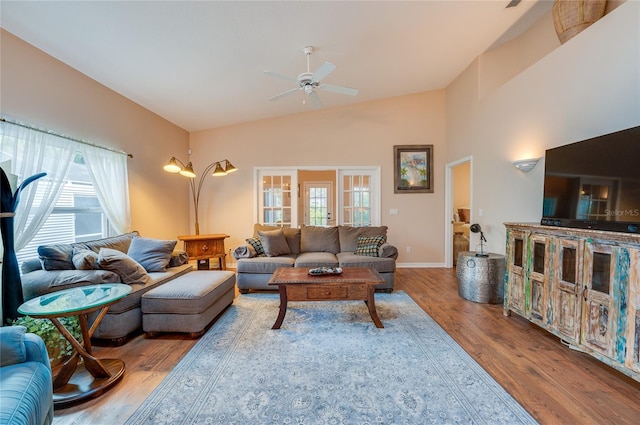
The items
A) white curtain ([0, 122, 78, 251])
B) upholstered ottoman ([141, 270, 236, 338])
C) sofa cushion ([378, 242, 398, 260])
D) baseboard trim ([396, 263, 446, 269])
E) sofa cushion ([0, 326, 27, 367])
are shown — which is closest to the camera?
sofa cushion ([0, 326, 27, 367])

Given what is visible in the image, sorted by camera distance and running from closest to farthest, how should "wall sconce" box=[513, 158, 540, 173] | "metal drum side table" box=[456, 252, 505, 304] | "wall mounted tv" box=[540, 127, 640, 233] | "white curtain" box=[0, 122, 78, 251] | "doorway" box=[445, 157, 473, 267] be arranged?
"wall mounted tv" box=[540, 127, 640, 233]
"white curtain" box=[0, 122, 78, 251]
"wall sconce" box=[513, 158, 540, 173]
"metal drum side table" box=[456, 252, 505, 304]
"doorway" box=[445, 157, 473, 267]

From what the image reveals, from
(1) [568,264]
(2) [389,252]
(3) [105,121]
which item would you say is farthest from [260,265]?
(1) [568,264]

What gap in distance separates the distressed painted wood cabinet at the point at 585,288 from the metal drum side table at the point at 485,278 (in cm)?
52

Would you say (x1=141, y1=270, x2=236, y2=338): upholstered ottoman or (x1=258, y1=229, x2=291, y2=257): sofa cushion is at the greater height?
(x1=258, y1=229, x2=291, y2=257): sofa cushion

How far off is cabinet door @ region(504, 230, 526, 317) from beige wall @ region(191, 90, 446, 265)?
7.56 feet

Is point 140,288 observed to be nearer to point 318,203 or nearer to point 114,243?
point 114,243

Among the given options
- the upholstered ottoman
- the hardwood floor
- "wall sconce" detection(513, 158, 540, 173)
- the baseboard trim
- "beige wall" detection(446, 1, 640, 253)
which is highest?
"beige wall" detection(446, 1, 640, 253)

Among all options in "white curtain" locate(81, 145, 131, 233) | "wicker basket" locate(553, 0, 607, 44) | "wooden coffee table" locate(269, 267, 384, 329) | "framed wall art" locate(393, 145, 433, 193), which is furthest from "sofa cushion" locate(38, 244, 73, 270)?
"wicker basket" locate(553, 0, 607, 44)

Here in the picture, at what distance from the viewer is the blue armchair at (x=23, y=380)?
1.01 metres

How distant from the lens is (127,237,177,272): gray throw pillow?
3.09 meters

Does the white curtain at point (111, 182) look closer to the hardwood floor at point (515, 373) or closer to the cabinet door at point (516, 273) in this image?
the hardwood floor at point (515, 373)

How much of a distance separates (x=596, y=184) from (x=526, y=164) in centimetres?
107

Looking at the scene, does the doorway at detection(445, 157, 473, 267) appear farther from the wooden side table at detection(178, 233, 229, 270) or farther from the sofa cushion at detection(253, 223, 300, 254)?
the wooden side table at detection(178, 233, 229, 270)

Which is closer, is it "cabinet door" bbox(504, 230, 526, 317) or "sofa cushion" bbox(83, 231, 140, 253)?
"cabinet door" bbox(504, 230, 526, 317)
